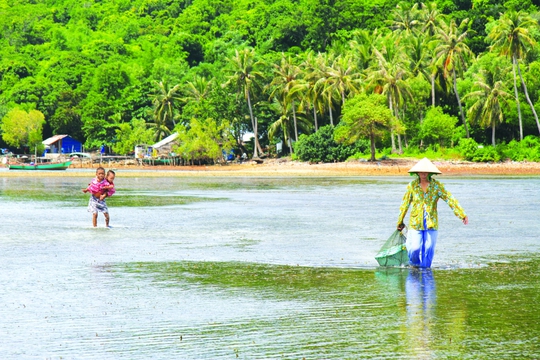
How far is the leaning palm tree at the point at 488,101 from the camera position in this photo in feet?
208

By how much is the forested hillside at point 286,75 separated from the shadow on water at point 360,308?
2027 inches

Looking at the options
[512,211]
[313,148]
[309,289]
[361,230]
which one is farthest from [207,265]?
[313,148]

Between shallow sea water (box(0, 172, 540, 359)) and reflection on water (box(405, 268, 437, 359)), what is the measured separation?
0.7 inches

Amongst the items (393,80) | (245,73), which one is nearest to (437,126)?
(393,80)

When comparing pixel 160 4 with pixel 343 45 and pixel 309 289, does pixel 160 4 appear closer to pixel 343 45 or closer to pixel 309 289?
pixel 343 45

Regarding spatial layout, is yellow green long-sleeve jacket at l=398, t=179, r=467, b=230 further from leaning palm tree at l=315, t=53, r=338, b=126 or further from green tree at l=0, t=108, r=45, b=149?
green tree at l=0, t=108, r=45, b=149

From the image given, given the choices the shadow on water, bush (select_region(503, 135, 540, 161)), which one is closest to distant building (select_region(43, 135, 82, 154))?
bush (select_region(503, 135, 540, 161))

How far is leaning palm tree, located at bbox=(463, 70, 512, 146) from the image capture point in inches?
2493

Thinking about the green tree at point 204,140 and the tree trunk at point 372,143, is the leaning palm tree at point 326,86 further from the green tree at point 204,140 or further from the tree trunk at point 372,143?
the green tree at point 204,140

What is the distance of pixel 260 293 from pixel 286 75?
66394mm

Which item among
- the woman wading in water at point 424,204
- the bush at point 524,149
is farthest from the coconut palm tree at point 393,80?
the woman wading in water at point 424,204

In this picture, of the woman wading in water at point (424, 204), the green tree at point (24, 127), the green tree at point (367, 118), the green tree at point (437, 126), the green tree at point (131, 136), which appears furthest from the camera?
the green tree at point (24, 127)

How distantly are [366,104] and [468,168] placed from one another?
990 cm

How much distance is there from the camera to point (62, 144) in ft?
324
